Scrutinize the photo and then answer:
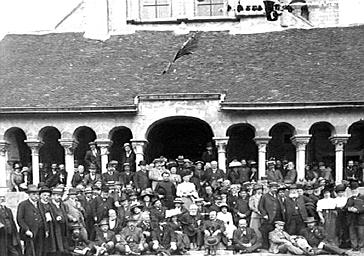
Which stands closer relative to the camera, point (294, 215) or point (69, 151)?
point (294, 215)

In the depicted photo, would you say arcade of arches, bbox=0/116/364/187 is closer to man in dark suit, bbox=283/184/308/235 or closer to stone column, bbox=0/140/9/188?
stone column, bbox=0/140/9/188

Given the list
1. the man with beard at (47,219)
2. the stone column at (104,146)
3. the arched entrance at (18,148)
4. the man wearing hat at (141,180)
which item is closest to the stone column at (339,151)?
the man wearing hat at (141,180)

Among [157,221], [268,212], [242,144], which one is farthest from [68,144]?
[268,212]

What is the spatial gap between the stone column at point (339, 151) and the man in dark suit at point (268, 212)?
6.57 metres

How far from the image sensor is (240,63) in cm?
3080

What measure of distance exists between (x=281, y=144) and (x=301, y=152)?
2357 mm

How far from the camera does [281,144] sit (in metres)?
30.9

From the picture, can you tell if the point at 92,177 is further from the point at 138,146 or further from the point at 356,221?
the point at 356,221

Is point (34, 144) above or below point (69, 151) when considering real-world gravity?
above

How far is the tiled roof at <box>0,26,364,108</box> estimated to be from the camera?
29.2 m

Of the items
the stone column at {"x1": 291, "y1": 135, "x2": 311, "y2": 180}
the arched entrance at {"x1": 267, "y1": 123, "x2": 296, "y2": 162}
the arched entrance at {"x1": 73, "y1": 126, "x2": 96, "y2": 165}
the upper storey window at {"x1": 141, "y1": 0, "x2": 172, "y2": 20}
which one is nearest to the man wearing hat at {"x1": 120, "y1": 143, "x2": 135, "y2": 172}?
the arched entrance at {"x1": 73, "y1": 126, "x2": 96, "y2": 165}

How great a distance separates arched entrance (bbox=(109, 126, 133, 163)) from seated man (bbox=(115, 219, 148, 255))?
938 centimetres

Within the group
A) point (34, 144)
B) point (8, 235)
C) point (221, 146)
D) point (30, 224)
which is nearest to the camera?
point (8, 235)

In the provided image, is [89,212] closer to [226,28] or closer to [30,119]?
[30,119]
